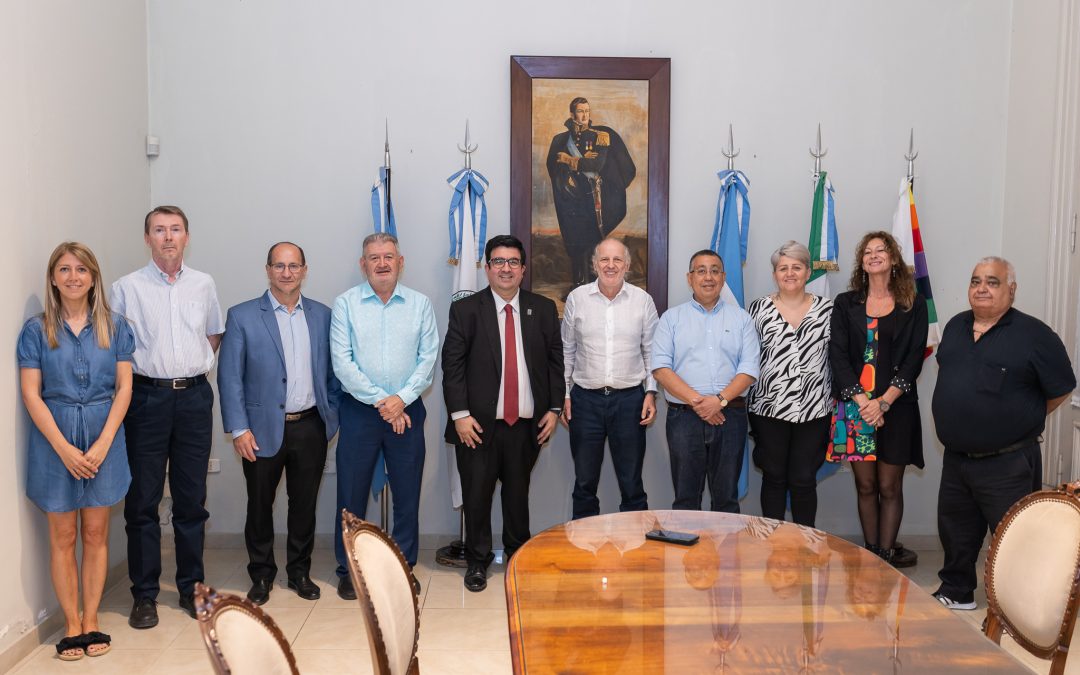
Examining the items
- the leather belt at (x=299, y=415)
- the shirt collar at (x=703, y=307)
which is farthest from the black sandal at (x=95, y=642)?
the shirt collar at (x=703, y=307)

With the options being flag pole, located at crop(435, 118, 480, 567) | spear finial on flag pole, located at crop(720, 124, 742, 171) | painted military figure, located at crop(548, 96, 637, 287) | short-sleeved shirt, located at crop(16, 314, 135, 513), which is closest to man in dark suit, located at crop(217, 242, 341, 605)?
short-sleeved shirt, located at crop(16, 314, 135, 513)

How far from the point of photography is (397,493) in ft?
14.2

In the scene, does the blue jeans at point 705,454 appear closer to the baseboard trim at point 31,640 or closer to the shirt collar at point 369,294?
the shirt collar at point 369,294

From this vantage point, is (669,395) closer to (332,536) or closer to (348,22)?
(332,536)

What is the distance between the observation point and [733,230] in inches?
194

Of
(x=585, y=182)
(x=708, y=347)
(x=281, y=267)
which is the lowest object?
(x=708, y=347)

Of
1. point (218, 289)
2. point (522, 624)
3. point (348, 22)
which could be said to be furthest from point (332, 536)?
point (522, 624)

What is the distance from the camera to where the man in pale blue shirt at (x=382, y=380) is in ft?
13.7

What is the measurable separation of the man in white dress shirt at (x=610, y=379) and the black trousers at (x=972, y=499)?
4.83 feet

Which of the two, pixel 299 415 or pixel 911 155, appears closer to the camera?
pixel 299 415

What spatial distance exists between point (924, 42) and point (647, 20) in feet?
5.40

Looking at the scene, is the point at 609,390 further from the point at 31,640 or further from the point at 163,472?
the point at 31,640

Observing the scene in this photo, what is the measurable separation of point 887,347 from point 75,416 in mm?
3769

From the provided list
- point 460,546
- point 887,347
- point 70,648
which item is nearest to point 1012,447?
point 887,347
